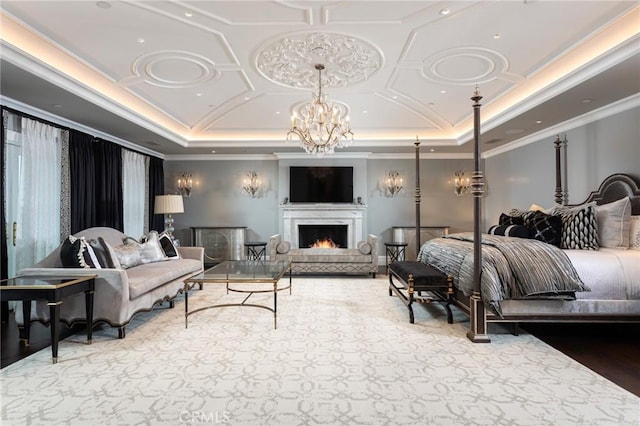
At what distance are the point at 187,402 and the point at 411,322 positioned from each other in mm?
2331

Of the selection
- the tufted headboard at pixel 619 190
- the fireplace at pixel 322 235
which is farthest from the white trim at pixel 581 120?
the fireplace at pixel 322 235

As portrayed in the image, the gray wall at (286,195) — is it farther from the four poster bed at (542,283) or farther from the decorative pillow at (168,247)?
the four poster bed at (542,283)

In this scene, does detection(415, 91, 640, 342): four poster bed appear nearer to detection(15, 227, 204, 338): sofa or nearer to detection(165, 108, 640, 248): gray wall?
detection(15, 227, 204, 338): sofa

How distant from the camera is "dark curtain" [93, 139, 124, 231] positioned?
17.6 feet

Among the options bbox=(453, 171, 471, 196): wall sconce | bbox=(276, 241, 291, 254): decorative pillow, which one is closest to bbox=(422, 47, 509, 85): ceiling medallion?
bbox=(453, 171, 471, 196): wall sconce

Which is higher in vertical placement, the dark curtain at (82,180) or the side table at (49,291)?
the dark curtain at (82,180)

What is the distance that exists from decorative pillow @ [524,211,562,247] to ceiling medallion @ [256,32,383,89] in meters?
2.74

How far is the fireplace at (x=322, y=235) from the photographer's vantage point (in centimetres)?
761

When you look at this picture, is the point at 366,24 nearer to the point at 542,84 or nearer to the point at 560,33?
the point at 560,33

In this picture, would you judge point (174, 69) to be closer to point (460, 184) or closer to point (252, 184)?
point (252, 184)

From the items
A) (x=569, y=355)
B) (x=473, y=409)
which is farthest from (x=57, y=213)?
(x=569, y=355)

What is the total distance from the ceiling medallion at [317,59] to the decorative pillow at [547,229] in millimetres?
2740

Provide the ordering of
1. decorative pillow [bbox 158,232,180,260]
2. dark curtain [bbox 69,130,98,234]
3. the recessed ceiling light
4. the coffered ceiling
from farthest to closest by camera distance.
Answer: the recessed ceiling light → decorative pillow [bbox 158,232,180,260] → dark curtain [bbox 69,130,98,234] → the coffered ceiling

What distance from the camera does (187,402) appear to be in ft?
6.69
